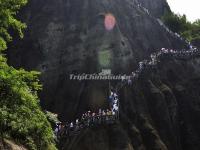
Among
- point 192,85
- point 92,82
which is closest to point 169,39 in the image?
point 192,85

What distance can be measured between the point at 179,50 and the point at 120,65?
1361cm

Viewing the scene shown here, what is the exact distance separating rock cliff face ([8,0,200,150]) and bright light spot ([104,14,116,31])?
20.2 inches

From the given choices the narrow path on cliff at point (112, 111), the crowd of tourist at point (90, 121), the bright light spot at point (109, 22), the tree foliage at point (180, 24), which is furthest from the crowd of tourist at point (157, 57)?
the tree foliage at point (180, 24)

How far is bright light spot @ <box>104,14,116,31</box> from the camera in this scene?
52469mm

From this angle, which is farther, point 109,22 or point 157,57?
point 109,22

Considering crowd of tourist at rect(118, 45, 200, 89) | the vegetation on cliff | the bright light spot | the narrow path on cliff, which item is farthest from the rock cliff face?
the vegetation on cliff

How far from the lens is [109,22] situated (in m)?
53.3

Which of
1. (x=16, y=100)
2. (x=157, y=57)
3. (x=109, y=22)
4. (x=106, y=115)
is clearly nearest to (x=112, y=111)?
(x=106, y=115)

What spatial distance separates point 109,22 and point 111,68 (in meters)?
7.44

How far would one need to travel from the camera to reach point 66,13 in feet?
186

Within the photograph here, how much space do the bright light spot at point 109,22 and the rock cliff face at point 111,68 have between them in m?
0.51

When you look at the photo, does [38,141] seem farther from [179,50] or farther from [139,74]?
[179,50]

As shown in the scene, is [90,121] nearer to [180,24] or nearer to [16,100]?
[16,100]

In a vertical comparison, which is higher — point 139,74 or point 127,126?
point 139,74
